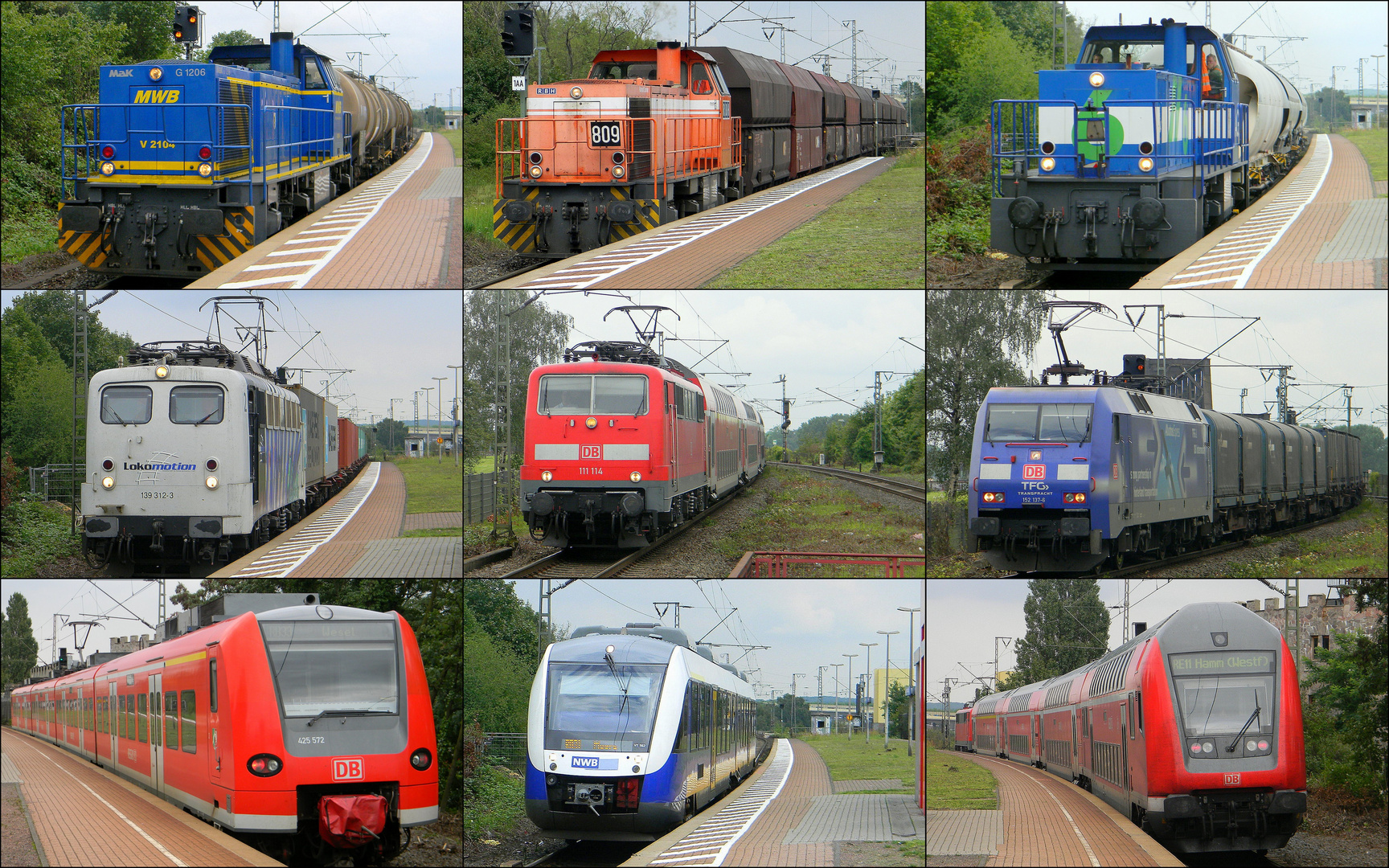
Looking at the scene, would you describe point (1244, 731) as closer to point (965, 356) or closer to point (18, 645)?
point (965, 356)

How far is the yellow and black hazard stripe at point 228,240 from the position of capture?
14328 millimetres

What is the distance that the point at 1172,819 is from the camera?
33.1ft

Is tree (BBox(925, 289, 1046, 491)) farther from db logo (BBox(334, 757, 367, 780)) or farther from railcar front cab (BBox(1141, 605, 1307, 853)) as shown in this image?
db logo (BBox(334, 757, 367, 780))

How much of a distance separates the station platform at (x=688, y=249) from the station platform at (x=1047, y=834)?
613 centimetres

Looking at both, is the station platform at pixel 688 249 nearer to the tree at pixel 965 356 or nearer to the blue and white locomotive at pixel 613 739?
the tree at pixel 965 356

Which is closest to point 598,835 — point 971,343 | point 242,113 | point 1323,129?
point 971,343

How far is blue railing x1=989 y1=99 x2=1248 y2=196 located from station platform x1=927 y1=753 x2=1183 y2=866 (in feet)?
26.0

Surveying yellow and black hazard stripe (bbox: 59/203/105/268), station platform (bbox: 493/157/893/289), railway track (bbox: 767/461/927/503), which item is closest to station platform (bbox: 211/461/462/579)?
station platform (bbox: 493/157/893/289)

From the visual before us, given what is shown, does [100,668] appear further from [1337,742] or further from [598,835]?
[1337,742]

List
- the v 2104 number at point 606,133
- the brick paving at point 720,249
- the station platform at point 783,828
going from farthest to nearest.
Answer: the v 2104 number at point 606,133 < the brick paving at point 720,249 < the station platform at point 783,828

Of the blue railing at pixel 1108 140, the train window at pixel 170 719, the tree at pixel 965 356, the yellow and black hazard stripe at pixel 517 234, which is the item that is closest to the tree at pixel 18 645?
the yellow and black hazard stripe at pixel 517 234

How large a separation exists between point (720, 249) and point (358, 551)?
6.11 m

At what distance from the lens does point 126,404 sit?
11.9m

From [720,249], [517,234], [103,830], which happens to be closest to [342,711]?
[103,830]
